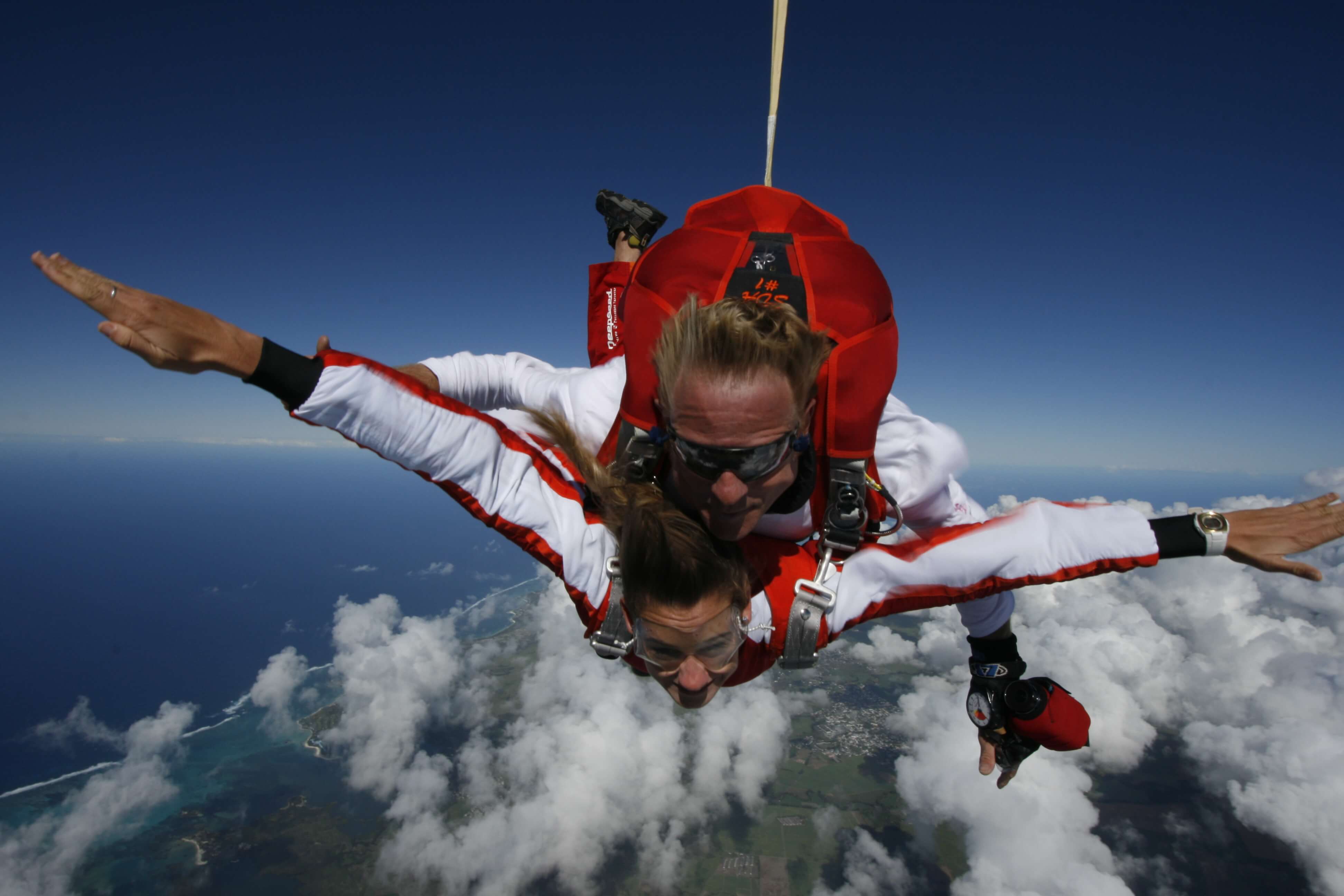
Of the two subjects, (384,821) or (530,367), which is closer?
(530,367)

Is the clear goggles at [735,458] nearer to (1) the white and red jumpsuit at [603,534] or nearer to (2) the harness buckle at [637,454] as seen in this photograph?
(2) the harness buckle at [637,454]

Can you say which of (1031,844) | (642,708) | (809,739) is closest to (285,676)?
(642,708)

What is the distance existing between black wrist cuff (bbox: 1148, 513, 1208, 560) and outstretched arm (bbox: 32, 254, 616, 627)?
1903 mm

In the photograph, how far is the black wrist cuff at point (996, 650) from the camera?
9.70 ft

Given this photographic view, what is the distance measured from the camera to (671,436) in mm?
1733

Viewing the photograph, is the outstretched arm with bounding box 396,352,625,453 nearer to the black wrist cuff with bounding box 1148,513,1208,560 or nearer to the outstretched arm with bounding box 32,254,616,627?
the outstretched arm with bounding box 32,254,616,627

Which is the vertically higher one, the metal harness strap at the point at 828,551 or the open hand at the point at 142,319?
the open hand at the point at 142,319

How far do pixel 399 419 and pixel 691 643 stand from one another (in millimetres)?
1156

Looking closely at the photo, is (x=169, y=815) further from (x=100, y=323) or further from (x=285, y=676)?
(x=100, y=323)

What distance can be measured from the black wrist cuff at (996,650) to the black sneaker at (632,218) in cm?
293

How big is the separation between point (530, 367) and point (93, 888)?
87.8m

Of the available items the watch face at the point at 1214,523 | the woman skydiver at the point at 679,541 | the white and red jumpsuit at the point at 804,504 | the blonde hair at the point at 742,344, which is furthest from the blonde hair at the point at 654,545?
the watch face at the point at 1214,523

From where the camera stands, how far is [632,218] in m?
3.41

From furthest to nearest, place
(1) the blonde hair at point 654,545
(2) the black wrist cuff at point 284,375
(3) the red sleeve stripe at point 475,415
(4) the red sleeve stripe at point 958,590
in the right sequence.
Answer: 1. (4) the red sleeve stripe at point 958,590
2. (1) the blonde hair at point 654,545
3. (3) the red sleeve stripe at point 475,415
4. (2) the black wrist cuff at point 284,375
